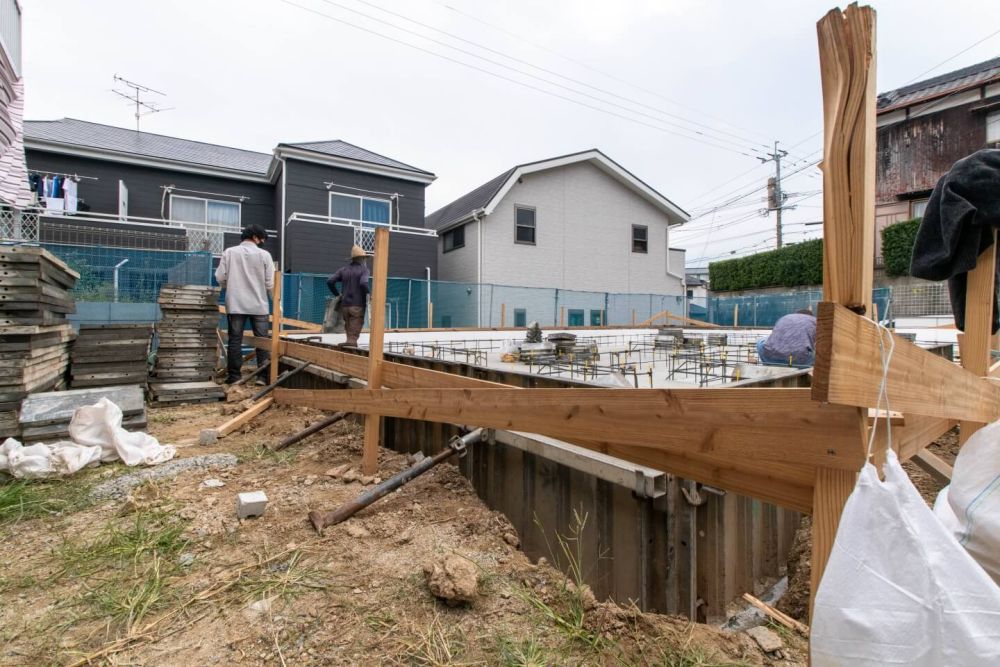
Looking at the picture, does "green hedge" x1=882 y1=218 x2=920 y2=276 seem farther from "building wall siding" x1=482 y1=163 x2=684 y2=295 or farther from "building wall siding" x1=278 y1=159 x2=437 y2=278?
"building wall siding" x1=278 y1=159 x2=437 y2=278

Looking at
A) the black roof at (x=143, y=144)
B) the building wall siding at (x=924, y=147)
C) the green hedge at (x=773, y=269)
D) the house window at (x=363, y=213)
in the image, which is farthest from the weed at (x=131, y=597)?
the building wall siding at (x=924, y=147)

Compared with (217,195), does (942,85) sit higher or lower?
higher

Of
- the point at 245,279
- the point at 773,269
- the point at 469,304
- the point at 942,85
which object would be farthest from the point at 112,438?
the point at 942,85

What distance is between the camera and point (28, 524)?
2.81 metres

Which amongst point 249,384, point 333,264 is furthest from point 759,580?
point 333,264

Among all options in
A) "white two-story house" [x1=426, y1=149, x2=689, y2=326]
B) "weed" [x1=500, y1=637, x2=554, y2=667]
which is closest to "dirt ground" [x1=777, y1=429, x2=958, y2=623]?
"weed" [x1=500, y1=637, x2=554, y2=667]

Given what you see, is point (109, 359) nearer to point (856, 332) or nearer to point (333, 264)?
point (856, 332)

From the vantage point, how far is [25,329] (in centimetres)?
414

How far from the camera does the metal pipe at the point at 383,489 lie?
2.75 m

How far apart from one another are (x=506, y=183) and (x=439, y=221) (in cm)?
408

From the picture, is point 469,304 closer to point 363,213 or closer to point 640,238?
point 363,213

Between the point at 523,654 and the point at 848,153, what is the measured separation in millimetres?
1887

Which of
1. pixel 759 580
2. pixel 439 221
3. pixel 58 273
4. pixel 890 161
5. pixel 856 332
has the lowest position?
pixel 759 580

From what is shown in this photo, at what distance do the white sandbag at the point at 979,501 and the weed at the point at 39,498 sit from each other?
444 cm
